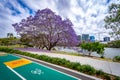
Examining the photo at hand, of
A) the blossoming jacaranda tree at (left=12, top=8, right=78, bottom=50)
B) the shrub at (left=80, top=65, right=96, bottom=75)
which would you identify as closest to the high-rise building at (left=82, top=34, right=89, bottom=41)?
the blossoming jacaranda tree at (left=12, top=8, right=78, bottom=50)

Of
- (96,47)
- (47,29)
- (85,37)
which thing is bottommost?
(96,47)

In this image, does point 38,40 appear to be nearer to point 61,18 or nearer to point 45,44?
point 45,44

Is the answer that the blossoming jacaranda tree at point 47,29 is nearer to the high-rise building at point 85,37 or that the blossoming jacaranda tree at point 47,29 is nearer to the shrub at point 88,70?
the high-rise building at point 85,37

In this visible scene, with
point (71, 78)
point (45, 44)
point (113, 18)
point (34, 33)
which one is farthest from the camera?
point (45, 44)

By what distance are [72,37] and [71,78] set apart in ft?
39.3

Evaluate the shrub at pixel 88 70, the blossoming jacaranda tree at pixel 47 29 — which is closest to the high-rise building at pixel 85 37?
the blossoming jacaranda tree at pixel 47 29

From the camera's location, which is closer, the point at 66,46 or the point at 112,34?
the point at 112,34

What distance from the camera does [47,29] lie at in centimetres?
1847

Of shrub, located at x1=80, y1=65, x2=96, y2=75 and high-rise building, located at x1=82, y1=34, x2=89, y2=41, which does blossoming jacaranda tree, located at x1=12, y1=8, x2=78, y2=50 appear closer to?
high-rise building, located at x1=82, y1=34, x2=89, y2=41

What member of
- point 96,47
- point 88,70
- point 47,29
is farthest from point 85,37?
point 88,70

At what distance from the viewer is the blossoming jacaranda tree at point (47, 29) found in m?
17.8

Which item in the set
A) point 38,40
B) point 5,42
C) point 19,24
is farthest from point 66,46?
point 5,42

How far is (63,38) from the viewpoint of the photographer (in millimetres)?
18203

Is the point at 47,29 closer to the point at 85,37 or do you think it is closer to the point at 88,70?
the point at 85,37
